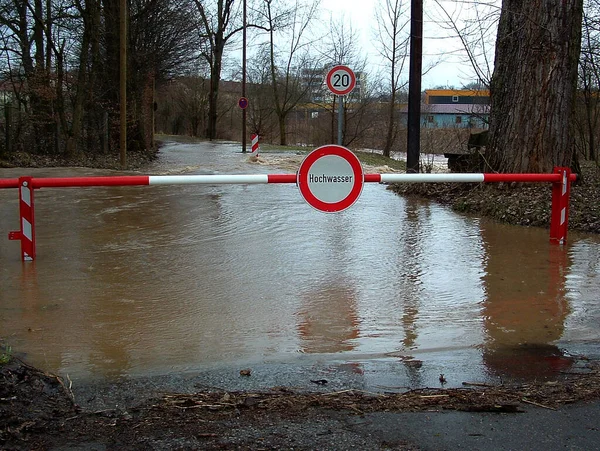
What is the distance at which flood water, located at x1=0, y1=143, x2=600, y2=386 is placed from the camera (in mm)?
4641

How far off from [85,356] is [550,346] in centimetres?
335

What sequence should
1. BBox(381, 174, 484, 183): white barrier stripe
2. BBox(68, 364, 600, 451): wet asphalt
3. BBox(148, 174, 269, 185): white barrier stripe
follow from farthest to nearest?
BBox(381, 174, 484, 183): white barrier stripe, BBox(148, 174, 269, 185): white barrier stripe, BBox(68, 364, 600, 451): wet asphalt

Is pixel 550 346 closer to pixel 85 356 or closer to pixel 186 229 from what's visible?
pixel 85 356

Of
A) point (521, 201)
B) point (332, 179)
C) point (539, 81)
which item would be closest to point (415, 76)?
point (539, 81)

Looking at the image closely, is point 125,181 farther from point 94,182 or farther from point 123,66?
point 123,66

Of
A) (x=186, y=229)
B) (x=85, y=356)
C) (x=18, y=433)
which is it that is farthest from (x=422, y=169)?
(x=18, y=433)

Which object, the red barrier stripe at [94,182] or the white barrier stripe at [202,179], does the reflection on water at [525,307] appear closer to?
the white barrier stripe at [202,179]

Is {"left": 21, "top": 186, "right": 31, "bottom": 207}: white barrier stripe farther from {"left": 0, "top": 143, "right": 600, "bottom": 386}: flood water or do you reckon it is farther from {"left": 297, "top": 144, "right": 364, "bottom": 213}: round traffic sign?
{"left": 297, "top": 144, "right": 364, "bottom": 213}: round traffic sign

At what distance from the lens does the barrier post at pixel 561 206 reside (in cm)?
809

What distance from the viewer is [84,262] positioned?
7332 millimetres

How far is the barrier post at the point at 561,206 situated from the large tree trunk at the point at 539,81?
288 cm

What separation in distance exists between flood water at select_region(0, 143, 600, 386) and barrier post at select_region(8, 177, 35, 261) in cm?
18

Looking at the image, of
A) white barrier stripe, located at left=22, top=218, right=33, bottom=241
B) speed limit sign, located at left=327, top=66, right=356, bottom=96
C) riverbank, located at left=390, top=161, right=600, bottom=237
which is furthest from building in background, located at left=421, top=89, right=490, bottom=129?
white barrier stripe, located at left=22, top=218, right=33, bottom=241

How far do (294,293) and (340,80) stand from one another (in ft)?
10.8
